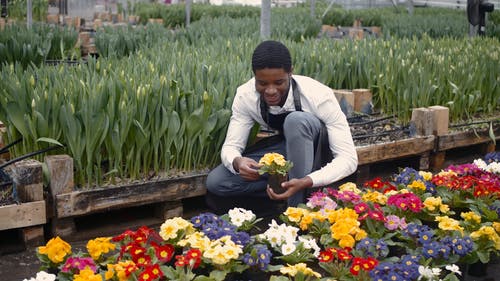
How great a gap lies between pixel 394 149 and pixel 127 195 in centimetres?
160

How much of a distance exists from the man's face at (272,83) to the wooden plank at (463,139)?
61.0 inches

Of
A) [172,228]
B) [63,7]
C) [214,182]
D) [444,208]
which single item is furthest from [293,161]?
[63,7]

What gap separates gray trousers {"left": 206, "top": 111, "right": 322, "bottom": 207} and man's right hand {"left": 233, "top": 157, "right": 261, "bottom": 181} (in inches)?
6.3

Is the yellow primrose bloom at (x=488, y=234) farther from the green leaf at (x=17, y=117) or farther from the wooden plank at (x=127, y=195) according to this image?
the green leaf at (x=17, y=117)

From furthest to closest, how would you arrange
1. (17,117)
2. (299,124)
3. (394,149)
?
1. (394,149)
2. (17,117)
3. (299,124)

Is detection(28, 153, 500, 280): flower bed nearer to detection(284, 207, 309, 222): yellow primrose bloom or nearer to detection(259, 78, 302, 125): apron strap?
detection(284, 207, 309, 222): yellow primrose bloom

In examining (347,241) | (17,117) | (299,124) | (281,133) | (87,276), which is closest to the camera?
(87,276)

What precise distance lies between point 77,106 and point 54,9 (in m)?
9.86

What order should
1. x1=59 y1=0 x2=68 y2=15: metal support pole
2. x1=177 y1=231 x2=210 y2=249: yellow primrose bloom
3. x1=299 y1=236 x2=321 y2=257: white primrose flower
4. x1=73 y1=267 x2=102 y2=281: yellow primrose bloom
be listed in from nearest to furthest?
x1=73 y1=267 x2=102 y2=281: yellow primrose bloom
x1=177 y1=231 x2=210 y2=249: yellow primrose bloom
x1=299 y1=236 x2=321 y2=257: white primrose flower
x1=59 y1=0 x2=68 y2=15: metal support pole

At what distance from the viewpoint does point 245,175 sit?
291 cm

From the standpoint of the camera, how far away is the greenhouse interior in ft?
7.45

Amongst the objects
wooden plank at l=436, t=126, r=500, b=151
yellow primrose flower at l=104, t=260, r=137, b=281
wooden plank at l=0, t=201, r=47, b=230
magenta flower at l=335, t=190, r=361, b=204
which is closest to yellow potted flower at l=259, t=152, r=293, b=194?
magenta flower at l=335, t=190, r=361, b=204

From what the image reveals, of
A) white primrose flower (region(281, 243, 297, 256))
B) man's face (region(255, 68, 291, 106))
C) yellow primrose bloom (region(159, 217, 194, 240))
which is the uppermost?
man's face (region(255, 68, 291, 106))

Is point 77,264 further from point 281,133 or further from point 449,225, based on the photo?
point 281,133
